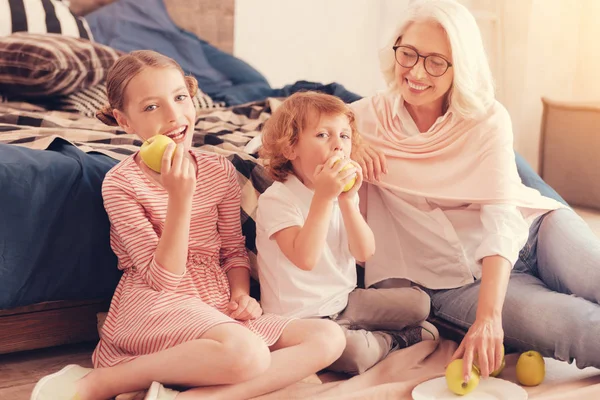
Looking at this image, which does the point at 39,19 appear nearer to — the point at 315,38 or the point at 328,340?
the point at 315,38

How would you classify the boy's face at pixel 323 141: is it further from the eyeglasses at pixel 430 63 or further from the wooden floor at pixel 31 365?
the wooden floor at pixel 31 365

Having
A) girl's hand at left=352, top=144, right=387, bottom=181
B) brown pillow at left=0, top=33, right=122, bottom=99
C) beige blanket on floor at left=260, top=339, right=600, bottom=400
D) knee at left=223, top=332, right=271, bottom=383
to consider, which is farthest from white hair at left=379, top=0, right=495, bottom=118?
brown pillow at left=0, top=33, right=122, bottom=99

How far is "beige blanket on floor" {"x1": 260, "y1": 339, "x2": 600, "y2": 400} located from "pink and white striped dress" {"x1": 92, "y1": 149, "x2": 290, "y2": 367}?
0.14 m

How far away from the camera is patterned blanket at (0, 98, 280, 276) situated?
65.7 inches

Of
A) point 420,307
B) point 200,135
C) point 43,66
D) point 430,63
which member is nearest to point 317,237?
point 420,307

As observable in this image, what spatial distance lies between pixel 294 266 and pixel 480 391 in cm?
42

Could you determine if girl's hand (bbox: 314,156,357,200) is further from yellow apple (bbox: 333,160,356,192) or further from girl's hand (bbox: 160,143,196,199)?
girl's hand (bbox: 160,143,196,199)

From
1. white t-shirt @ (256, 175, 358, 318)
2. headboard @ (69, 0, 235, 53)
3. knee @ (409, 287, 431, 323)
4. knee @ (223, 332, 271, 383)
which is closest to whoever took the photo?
knee @ (223, 332, 271, 383)

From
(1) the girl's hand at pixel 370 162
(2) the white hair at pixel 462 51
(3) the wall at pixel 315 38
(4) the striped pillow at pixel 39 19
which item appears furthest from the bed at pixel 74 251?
(3) the wall at pixel 315 38

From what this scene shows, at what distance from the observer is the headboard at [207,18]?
3.42 m

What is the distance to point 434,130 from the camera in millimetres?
1627

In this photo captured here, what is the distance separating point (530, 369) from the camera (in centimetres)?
143

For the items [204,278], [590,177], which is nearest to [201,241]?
[204,278]

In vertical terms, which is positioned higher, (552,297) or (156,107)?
(156,107)
